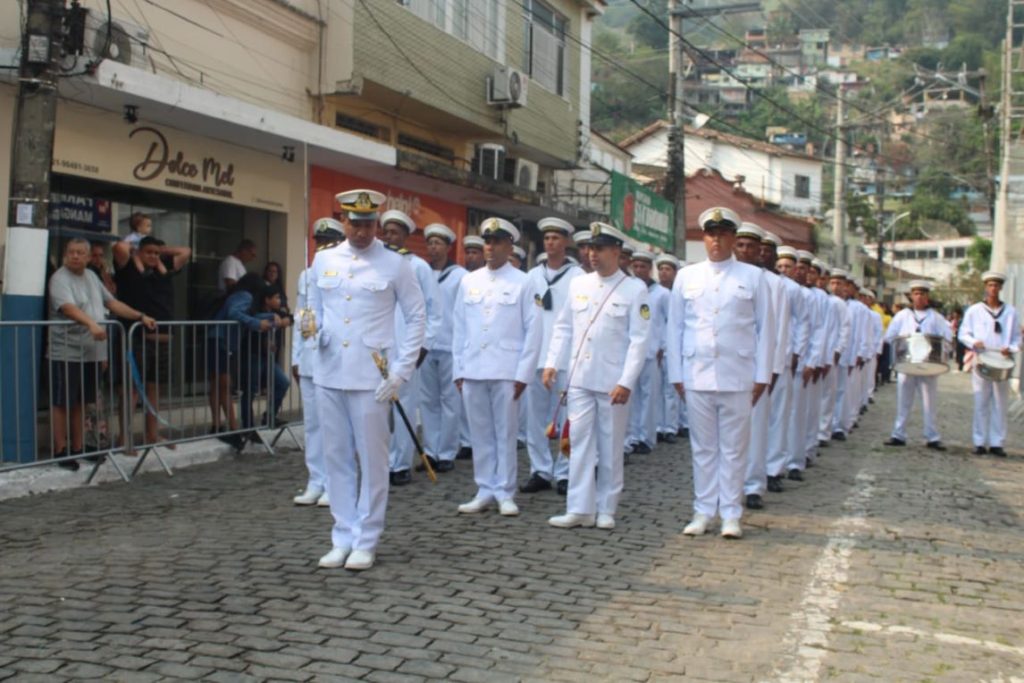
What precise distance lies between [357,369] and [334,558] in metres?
1.06

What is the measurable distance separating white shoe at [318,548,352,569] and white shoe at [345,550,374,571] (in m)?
0.06

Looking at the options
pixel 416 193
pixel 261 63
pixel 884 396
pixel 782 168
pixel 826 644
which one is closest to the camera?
pixel 826 644

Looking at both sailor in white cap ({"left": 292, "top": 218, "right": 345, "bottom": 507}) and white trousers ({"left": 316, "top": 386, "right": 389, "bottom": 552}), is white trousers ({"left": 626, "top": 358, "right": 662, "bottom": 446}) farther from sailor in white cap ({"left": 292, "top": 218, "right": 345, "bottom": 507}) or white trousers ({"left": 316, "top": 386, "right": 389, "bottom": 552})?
white trousers ({"left": 316, "top": 386, "right": 389, "bottom": 552})

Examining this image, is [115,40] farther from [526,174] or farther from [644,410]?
[526,174]

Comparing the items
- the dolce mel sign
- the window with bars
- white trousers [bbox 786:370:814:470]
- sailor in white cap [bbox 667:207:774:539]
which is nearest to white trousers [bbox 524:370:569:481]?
sailor in white cap [bbox 667:207:774:539]

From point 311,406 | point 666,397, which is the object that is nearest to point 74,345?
point 311,406

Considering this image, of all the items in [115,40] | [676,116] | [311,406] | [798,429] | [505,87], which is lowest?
[798,429]

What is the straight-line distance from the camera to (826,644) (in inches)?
190

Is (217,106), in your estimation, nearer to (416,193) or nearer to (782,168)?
(416,193)

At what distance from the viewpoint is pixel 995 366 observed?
11789 millimetres

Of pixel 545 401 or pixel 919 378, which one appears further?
pixel 919 378

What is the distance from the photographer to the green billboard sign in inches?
924

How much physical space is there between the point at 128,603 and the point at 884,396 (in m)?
20.5

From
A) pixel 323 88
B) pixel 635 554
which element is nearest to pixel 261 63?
pixel 323 88
